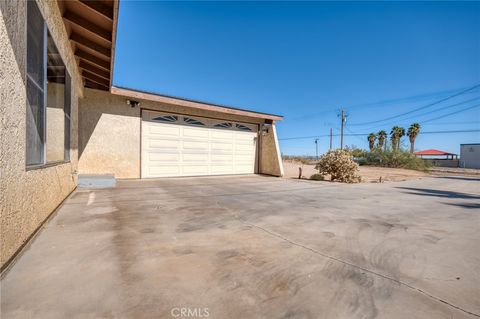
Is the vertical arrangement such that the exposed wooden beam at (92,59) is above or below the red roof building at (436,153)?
above

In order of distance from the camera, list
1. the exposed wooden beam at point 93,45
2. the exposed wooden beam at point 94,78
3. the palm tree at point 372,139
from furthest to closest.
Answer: the palm tree at point 372,139
the exposed wooden beam at point 94,78
the exposed wooden beam at point 93,45

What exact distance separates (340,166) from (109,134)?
10529 millimetres

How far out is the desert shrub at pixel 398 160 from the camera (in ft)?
79.7

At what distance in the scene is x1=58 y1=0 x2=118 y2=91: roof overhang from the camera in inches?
165

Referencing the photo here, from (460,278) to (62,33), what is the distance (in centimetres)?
755

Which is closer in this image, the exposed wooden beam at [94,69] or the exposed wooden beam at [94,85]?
the exposed wooden beam at [94,69]

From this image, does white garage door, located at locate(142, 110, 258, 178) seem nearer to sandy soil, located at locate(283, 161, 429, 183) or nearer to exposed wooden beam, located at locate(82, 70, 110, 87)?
exposed wooden beam, located at locate(82, 70, 110, 87)

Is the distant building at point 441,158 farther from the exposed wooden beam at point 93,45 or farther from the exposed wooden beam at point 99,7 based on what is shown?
the exposed wooden beam at point 99,7

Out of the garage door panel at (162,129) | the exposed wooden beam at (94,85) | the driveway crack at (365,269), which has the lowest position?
the driveway crack at (365,269)

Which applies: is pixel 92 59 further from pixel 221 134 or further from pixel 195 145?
pixel 221 134

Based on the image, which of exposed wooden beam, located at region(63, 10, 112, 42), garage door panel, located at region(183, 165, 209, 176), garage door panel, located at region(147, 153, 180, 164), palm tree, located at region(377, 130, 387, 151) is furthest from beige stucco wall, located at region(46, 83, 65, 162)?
palm tree, located at region(377, 130, 387, 151)

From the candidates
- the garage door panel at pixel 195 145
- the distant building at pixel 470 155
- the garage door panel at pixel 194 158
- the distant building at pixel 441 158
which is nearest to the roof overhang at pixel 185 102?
the garage door panel at pixel 195 145

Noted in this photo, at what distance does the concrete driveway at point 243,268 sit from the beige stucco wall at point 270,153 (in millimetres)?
7674

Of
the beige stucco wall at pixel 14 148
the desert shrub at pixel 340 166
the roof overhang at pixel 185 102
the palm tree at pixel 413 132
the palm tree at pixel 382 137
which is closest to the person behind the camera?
the beige stucco wall at pixel 14 148
